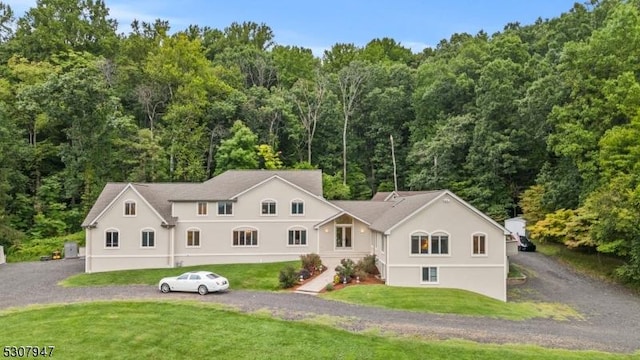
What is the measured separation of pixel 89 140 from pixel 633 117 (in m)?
47.9

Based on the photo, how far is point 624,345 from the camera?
18.3 metres

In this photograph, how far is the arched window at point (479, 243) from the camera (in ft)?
93.2

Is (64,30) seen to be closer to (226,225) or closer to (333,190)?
(333,190)

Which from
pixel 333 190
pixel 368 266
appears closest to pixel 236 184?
pixel 368 266

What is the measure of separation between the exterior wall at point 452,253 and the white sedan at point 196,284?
9554mm

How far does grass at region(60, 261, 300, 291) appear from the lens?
96.6ft

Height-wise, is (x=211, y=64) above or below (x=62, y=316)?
above

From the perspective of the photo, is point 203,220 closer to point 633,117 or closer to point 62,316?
point 62,316

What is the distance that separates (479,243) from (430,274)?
3.34 metres

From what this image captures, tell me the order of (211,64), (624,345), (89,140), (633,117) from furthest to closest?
(211,64) < (89,140) < (633,117) < (624,345)

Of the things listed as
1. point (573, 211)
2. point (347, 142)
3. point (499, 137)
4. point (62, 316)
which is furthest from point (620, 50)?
point (62, 316)

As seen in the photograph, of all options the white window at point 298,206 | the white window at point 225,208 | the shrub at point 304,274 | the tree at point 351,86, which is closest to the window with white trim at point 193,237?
the white window at point 225,208

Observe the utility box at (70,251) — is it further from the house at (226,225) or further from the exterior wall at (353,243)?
the exterior wall at (353,243)

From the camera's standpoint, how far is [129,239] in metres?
34.2
